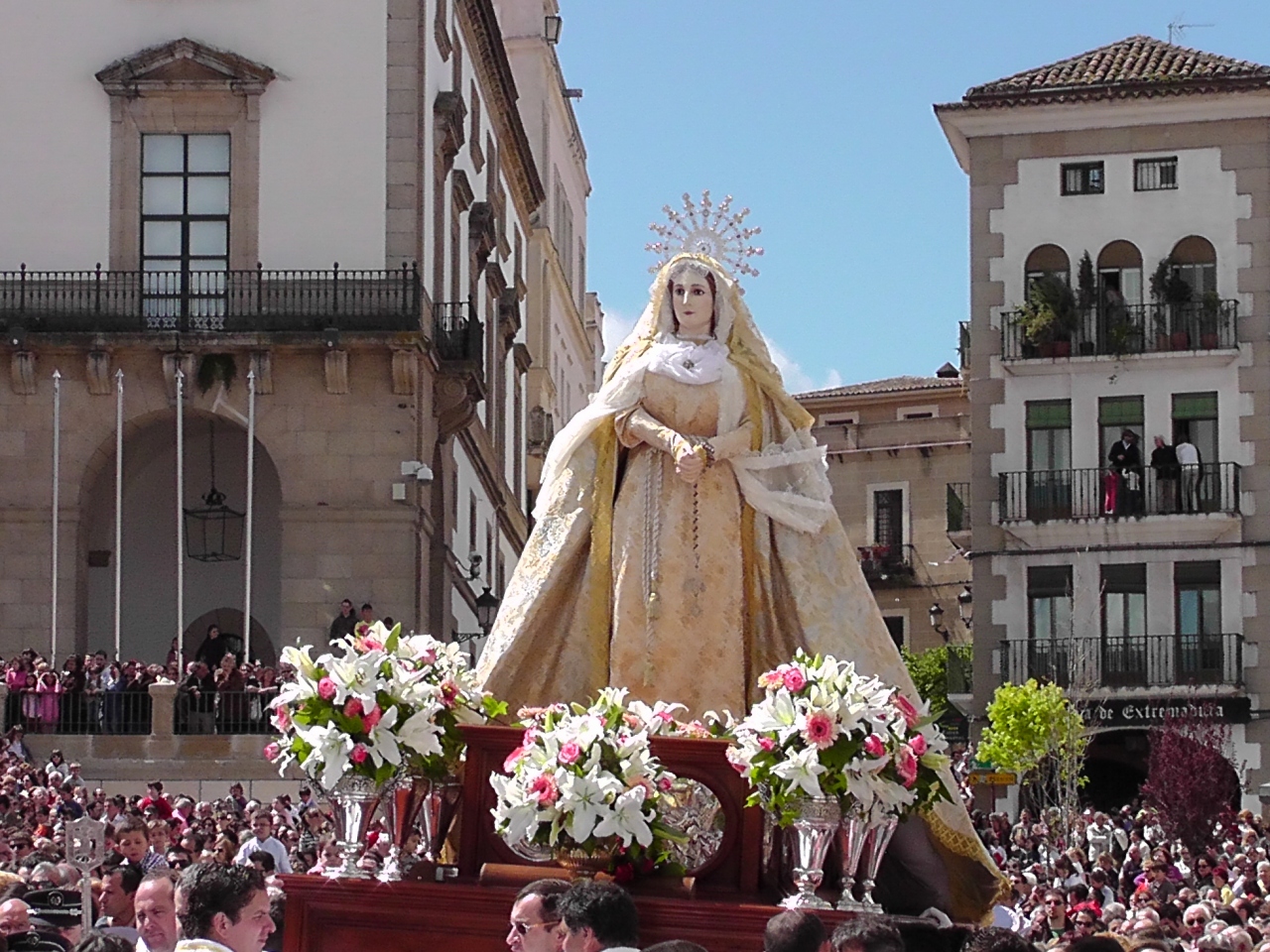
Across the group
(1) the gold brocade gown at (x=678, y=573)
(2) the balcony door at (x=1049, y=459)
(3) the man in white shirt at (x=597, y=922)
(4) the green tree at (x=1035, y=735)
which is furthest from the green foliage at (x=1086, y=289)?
(3) the man in white shirt at (x=597, y=922)

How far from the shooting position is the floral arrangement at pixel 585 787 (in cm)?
1049

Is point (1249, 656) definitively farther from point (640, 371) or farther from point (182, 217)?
point (640, 371)

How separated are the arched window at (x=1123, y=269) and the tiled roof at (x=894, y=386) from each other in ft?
74.5

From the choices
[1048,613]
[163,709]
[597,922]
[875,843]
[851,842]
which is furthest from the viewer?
[1048,613]

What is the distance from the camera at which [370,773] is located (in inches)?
434

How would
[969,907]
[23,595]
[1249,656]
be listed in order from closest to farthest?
[969,907], [23,595], [1249,656]

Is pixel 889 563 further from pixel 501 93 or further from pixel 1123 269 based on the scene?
pixel 1123 269

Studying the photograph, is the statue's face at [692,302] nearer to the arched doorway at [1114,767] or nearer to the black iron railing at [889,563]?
the arched doorway at [1114,767]

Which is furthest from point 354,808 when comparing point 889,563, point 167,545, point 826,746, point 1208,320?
point 889,563

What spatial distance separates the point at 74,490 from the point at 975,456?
13.2m

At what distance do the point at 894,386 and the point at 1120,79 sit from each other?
81.4ft

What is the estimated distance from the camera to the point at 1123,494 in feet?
135

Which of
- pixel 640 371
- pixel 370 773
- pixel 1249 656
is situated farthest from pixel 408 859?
pixel 1249 656

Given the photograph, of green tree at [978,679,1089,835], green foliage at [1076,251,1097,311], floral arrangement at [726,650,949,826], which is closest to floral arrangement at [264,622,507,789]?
floral arrangement at [726,650,949,826]
